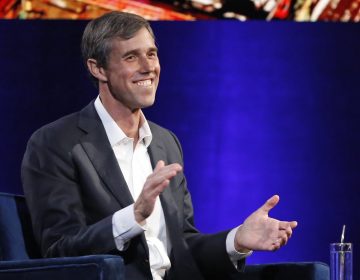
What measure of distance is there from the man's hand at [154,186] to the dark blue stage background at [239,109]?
5.74ft

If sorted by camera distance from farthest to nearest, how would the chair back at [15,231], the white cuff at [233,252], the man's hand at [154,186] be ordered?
the white cuff at [233,252], the chair back at [15,231], the man's hand at [154,186]

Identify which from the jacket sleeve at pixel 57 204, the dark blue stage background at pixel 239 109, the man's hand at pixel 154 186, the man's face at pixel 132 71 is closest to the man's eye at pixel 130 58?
the man's face at pixel 132 71

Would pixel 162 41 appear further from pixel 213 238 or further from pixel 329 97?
pixel 213 238

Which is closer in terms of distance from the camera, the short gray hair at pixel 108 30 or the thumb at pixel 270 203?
the thumb at pixel 270 203

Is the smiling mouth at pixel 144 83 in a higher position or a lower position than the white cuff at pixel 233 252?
higher

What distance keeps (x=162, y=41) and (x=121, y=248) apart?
5.87 ft

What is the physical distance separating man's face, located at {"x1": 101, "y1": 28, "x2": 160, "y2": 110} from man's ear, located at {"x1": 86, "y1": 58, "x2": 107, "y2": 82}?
0.02 metres

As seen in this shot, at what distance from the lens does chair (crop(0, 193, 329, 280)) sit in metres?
2.04

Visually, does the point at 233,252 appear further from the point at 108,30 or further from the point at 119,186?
the point at 108,30

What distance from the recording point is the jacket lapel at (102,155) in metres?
2.44

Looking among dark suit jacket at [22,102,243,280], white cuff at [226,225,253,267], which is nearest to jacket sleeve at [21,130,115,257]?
dark suit jacket at [22,102,243,280]

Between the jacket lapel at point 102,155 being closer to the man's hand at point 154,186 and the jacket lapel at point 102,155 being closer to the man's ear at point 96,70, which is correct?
the man's ear at point 96,70

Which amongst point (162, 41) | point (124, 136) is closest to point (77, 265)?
point (124, 136)

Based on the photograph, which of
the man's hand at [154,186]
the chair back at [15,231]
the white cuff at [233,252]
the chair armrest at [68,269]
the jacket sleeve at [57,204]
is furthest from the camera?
the white cuff at [233,252]
